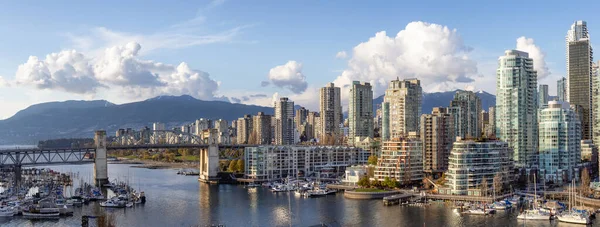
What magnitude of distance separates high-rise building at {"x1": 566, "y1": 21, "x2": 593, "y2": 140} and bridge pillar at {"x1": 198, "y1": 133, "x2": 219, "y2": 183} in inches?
2822

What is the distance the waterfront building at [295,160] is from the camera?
76.2 meters

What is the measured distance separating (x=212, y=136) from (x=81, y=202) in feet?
108

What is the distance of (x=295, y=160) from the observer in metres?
80.4

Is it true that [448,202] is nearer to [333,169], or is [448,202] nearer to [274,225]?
[274,225]

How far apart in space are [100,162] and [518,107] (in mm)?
52198

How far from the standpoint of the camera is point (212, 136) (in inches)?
3332

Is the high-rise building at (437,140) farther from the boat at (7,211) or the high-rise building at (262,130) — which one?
the high-rise building at (262,130)

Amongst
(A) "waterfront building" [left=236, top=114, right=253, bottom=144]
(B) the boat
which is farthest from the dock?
(A) "waterfront building" [left=236, top=114, right=253, bottom=144]

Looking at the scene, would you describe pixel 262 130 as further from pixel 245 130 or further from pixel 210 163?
pixel 210 163

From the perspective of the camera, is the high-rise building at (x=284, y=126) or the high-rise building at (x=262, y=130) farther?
the high-rise building at (x=262, y=130)

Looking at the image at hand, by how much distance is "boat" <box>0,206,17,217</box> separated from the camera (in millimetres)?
45603

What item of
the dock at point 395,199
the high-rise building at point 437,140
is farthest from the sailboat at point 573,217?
the high-rise building at point 437,140

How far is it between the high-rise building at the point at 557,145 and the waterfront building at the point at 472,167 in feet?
38.8

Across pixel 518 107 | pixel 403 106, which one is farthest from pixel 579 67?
pixel 518 107
